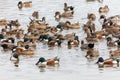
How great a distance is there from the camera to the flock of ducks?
1639 inches

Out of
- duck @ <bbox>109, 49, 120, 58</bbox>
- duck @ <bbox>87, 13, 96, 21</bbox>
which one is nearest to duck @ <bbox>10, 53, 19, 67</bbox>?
duck @ <bbox>109, 49, 120, 58</bbox>

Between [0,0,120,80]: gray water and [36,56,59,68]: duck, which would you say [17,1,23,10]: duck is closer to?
[0,0,120,80]: gray water

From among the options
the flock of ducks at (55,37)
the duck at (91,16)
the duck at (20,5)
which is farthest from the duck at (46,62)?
the duck at (20,5)

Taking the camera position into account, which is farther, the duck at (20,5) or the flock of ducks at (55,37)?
the duck at (20,5)

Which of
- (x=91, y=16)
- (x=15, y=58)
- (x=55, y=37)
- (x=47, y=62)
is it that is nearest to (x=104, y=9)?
(x=91, y=16)

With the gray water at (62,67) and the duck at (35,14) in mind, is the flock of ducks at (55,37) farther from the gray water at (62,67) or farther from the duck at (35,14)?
the duck at (35,14)

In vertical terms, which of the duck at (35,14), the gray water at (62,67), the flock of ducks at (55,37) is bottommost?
the gray water at (62,67)

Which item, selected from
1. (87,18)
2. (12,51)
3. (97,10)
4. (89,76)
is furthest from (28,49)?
(97,10)

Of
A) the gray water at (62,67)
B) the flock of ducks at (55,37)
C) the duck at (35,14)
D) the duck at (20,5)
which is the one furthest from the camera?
the duck at (20,5)

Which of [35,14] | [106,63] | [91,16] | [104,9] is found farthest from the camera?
[104,9]

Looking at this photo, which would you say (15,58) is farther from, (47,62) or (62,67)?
(62,67)

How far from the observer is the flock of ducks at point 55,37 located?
41625mm

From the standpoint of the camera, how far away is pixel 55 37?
47438mm

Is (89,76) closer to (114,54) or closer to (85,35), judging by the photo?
(114,54)
